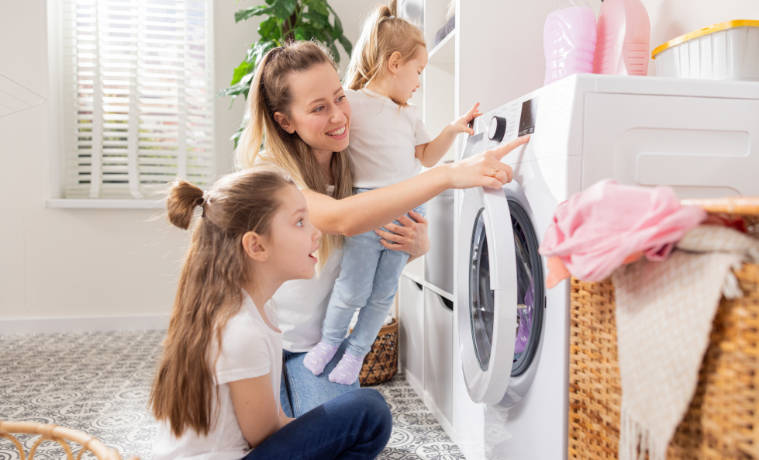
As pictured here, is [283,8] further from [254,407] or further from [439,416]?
[254,407]

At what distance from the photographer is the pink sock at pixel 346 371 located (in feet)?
4.61

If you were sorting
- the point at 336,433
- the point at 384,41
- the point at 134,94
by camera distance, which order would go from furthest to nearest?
1. the point at 134,94
2. the point at 384,41
3. the point at 336,433

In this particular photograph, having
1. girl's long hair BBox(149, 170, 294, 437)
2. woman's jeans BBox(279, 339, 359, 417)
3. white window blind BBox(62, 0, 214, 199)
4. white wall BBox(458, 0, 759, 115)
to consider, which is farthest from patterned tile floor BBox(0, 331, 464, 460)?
white wall BBox(458, 0, 759, 115)

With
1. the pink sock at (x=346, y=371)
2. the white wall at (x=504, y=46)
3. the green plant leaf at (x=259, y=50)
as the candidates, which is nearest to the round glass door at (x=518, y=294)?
the pink sock at (x=346, y=371)

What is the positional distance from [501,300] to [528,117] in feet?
1.26

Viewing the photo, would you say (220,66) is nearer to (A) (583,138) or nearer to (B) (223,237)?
(B) (223,237)

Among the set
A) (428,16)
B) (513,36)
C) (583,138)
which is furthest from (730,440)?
(428,16)

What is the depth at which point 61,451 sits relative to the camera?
1578 mm

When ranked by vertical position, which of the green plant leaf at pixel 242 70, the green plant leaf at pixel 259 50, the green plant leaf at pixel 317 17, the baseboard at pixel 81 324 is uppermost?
the green plant leaf at pixel 317 17

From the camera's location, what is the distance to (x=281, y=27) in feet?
8.82

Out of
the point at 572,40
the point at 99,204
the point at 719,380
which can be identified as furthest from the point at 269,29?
the point at 719,380

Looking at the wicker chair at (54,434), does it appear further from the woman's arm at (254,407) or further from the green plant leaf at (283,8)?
the green plant leaf at (283,8)

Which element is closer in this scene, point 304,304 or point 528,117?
point 528,117

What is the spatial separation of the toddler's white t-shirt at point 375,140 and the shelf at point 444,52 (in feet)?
1.09
